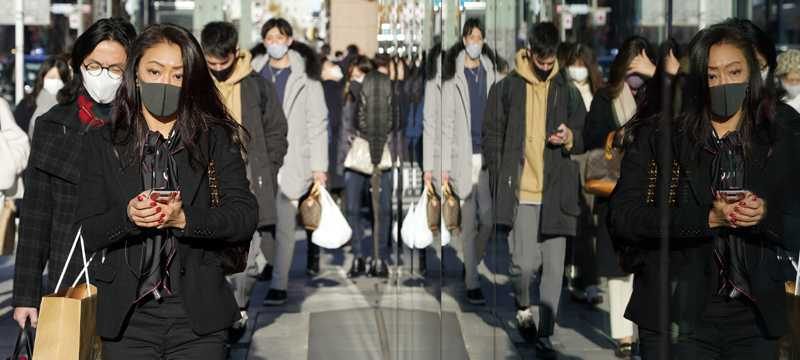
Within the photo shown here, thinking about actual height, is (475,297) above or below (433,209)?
below

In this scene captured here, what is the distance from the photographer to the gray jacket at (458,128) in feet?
15.4

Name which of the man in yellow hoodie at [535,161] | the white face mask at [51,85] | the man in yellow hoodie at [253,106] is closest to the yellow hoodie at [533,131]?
the man in yellow hoodie at [535,161]

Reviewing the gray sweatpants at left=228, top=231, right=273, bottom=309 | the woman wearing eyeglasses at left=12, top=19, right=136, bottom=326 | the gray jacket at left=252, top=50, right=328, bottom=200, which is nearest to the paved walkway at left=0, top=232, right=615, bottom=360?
the gray sweatpants at left=228, top=231, right=273, bottom=309

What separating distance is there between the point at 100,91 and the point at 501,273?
1.82 meters

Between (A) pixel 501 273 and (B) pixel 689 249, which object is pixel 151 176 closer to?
(A) pixel 501 273

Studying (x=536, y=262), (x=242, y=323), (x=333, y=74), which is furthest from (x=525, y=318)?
(x=333, y=74)

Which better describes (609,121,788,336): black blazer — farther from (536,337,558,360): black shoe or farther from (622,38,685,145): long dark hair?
(536,337,558,360): black shoe

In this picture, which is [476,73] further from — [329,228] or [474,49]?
[329,228]

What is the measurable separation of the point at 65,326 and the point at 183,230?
15.5 inches

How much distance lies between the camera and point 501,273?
422cm

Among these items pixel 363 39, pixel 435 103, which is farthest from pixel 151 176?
pixel 363 39

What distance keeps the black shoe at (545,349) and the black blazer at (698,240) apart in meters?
0.78

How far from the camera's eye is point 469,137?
472 centimetres

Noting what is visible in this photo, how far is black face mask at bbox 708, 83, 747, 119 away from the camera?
2303mm
